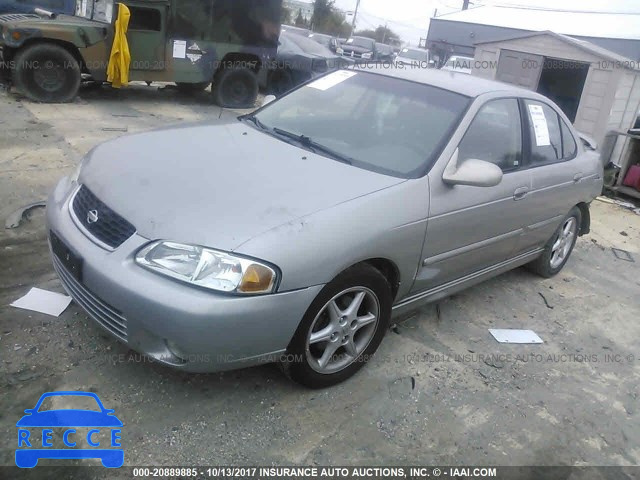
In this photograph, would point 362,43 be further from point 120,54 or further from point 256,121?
point 256,121

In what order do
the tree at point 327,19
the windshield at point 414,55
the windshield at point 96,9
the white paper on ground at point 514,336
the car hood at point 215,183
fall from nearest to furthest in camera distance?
the car hood at point 215,183 → the white paper on ground at point 514,336 → the windshield at point 96,9 → the windshield at point 414,55 → the tree at point 327,19

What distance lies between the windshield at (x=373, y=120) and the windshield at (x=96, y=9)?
6.39 m

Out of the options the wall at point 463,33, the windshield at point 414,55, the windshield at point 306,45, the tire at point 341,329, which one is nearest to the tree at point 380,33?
the wall at point 463,33

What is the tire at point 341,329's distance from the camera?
260 cm

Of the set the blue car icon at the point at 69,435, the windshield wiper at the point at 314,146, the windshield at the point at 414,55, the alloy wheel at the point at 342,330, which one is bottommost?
the blue car icon at the point at 69,435

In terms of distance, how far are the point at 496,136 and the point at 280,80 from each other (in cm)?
925

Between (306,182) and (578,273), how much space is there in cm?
350

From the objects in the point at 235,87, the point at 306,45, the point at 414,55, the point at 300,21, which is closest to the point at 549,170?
the point at 235,87

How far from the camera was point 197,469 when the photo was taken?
232cm

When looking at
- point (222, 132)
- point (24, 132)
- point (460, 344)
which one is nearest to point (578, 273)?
point (460, 344)

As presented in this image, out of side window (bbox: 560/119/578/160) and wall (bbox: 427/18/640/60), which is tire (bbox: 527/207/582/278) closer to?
side window (bbox: 560/119/578/160)

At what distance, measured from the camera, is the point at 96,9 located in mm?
9102

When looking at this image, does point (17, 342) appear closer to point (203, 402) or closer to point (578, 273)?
point (203, 402)

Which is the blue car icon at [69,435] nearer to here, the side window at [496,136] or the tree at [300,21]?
the side window at [496,136]
